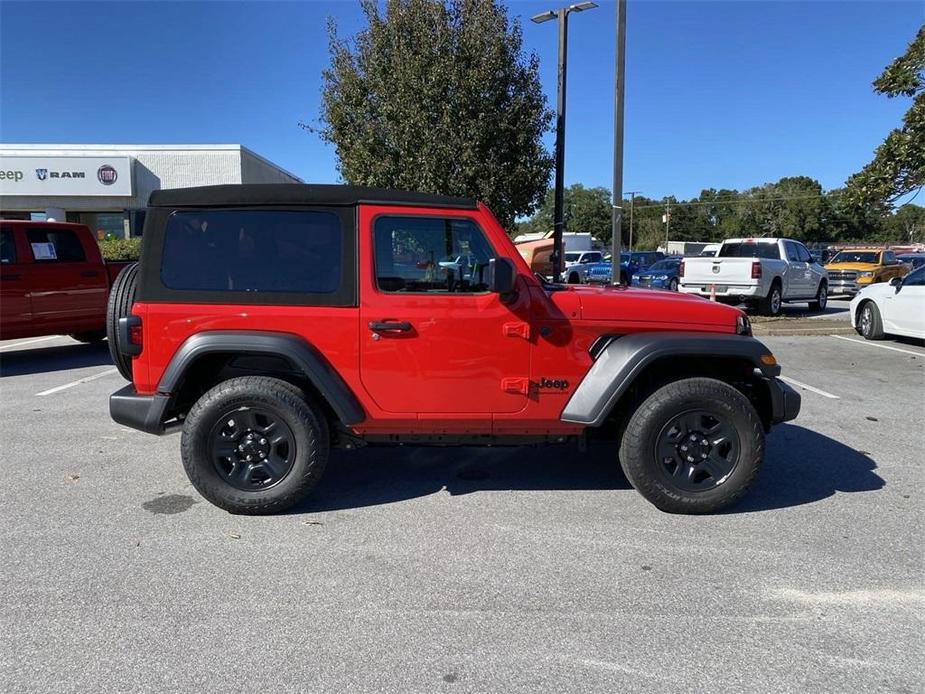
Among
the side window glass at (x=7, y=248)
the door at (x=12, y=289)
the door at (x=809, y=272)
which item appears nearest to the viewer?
the door at (x=12, y=289)

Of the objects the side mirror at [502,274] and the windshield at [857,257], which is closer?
the side mirror at [502,274]

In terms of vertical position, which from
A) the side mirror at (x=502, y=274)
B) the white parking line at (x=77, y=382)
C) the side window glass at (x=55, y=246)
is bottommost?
the white parking line at (x=77, y=382)

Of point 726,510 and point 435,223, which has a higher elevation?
point 435,223

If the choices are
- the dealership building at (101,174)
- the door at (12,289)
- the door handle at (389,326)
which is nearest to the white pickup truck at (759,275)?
the door handle at (389,326)

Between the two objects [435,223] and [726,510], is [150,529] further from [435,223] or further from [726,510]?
[726,510]

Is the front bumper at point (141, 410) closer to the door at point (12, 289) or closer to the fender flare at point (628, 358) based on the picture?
the fender flare at point (628, 358)

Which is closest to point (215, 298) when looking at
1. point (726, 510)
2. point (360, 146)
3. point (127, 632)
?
point (127, 632)

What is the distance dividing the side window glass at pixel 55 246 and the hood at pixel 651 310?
8.40 meters

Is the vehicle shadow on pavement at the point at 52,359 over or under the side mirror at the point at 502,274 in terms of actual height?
under

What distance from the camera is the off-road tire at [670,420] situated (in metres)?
3.84

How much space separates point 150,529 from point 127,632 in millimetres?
1107

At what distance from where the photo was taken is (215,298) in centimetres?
384

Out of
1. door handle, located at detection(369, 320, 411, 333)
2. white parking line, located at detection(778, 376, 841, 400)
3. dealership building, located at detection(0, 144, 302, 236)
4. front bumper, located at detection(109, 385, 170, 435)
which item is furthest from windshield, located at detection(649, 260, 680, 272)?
front bumper, located at detection(109, 385, 170, 435)

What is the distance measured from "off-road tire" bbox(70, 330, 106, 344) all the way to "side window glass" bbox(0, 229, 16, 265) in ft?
5.44
